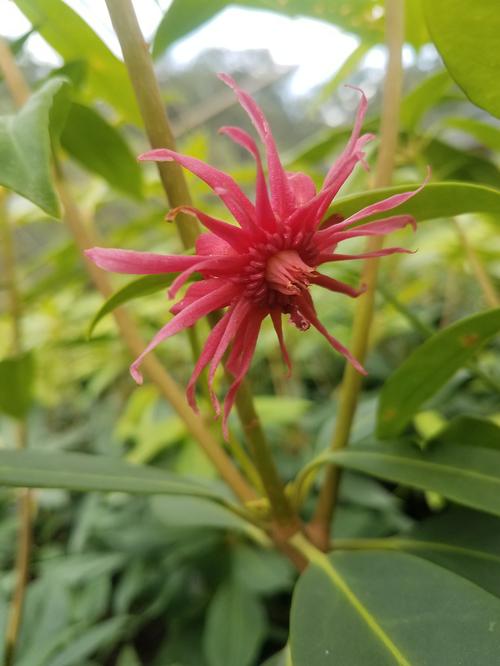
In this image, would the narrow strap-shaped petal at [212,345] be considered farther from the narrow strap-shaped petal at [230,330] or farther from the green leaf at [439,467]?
the green leaf at [439,467]

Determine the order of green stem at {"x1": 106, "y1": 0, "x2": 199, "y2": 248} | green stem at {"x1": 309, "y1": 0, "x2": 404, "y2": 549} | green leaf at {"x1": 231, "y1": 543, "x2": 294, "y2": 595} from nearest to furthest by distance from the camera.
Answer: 1. green stem at {"x1": 106, "y1": 0, "x2": 199, "y2": 248}
2. green stem at {"x1": 309, "y1": 0, "x2": 404, "y2": 549}
3. green leaf at {"x1": 231, "y1": 543, "x2": 294, "y2": 595}

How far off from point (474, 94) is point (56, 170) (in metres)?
0.45

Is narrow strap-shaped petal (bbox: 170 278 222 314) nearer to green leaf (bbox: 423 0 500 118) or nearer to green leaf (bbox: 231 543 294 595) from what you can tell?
green leaf (bbox: 423 0 500 118)

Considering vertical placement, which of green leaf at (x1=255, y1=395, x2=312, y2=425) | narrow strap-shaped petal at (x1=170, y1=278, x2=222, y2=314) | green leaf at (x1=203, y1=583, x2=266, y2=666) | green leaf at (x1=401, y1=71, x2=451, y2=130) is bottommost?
green leaf at (x1=203, y1=583, x2=266, y2=666)

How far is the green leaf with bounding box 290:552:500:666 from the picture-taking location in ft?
1.23

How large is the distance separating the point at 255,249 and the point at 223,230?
1.0 inches

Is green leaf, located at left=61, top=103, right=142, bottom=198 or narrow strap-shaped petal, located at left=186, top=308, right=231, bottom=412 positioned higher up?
green leaf, located at left=61, top=103, right=142, bottom=198

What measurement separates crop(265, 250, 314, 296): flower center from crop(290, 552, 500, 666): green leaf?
26cm

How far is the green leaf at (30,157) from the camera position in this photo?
328mm

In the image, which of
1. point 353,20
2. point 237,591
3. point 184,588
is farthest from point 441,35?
point 184,588

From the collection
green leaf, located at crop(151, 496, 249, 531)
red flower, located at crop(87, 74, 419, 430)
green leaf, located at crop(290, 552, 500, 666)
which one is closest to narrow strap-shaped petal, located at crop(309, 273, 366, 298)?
red flower, located at crop(87, 74, 419, 430)

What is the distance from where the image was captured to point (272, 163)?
34cm

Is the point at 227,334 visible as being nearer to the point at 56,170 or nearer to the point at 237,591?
the point at 56,170

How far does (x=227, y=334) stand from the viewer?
1.13 ft
